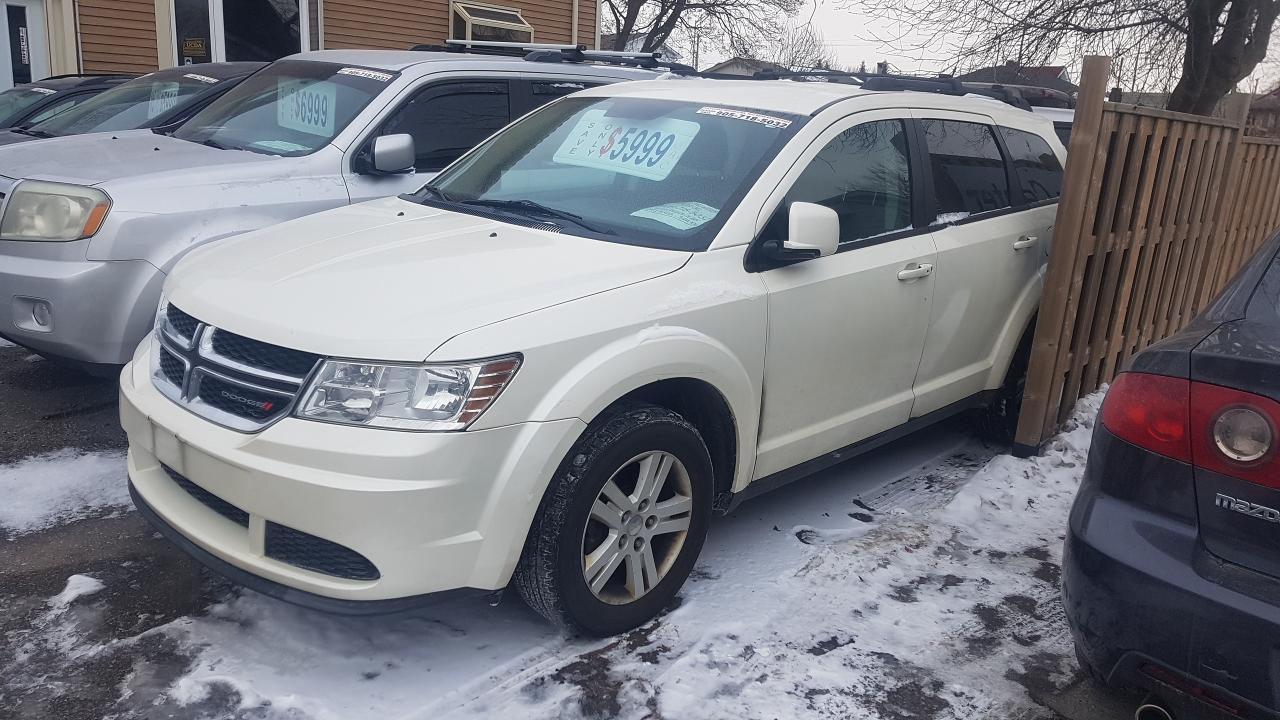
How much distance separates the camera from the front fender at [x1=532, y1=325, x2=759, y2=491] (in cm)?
292

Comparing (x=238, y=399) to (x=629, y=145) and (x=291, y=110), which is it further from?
(x=291, y=110)

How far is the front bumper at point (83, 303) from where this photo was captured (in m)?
4.49

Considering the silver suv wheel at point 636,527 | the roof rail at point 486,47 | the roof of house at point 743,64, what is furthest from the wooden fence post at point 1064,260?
the roof of house at point 743,64

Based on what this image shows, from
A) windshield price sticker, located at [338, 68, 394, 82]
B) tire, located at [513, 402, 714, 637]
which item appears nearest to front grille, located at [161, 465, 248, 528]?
tire, located at [513, 402, 714, 637]

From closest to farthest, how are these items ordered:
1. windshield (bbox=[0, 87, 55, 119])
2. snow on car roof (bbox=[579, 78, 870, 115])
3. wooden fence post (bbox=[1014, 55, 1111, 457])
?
1. snow on car roof (bbox=[579, 78, 870, 115])
2. wooden fence post (bbox=[1014, 55, 1111, 457])
3. windshield (bbox=[0, 87, 55, 119])

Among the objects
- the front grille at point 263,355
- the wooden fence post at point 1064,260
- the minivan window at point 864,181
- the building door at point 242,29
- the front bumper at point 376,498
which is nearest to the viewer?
the front bumper at point 376,498

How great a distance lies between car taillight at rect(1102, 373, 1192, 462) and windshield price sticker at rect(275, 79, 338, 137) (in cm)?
419

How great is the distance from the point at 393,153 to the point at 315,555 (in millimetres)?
2690

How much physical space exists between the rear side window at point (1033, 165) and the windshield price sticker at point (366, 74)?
3.25 meters

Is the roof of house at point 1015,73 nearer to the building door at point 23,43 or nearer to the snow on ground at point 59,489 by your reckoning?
the snow on ground at point 59,489

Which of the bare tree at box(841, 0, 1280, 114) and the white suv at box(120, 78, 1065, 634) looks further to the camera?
the bare tree at box(841, 0, 1280, 114)

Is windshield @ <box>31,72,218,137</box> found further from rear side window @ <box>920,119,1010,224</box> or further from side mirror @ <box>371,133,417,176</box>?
rear side window @ <box>920,119,1010,224</box>

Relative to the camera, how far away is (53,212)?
15.2 ft

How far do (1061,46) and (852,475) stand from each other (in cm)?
1025
